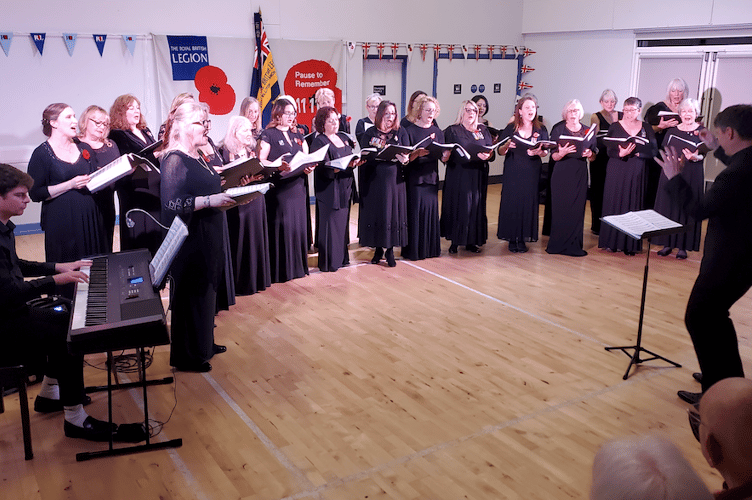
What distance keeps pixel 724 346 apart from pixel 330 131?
3.86m

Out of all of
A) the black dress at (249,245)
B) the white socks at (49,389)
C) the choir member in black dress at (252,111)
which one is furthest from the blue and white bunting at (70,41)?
the white socks at (49,389)

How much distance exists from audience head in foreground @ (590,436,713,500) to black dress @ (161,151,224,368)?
3038 mm

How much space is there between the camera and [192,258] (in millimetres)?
4047

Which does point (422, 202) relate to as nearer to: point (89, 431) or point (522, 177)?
Answer: point (522, 177)

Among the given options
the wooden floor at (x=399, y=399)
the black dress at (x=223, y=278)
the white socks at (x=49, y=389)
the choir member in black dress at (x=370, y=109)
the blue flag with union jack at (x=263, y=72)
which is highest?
the blue flag with union jack at (x=263, y=72)

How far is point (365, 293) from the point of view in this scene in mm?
5879

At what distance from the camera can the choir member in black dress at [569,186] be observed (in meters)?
6.98

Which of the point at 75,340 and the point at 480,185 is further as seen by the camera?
the point at 480,185

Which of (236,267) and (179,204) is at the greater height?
(179,204)

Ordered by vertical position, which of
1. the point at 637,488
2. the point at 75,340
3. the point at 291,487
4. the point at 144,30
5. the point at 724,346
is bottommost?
the point at 291,487

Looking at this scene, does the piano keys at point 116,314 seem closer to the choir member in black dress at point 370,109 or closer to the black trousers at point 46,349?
the black trousers at point 46,349

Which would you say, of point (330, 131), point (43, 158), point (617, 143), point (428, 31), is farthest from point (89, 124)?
point (428, 31)

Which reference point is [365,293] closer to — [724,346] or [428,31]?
[724,346]

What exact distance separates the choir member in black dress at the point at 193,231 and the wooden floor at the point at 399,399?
0.73ft
